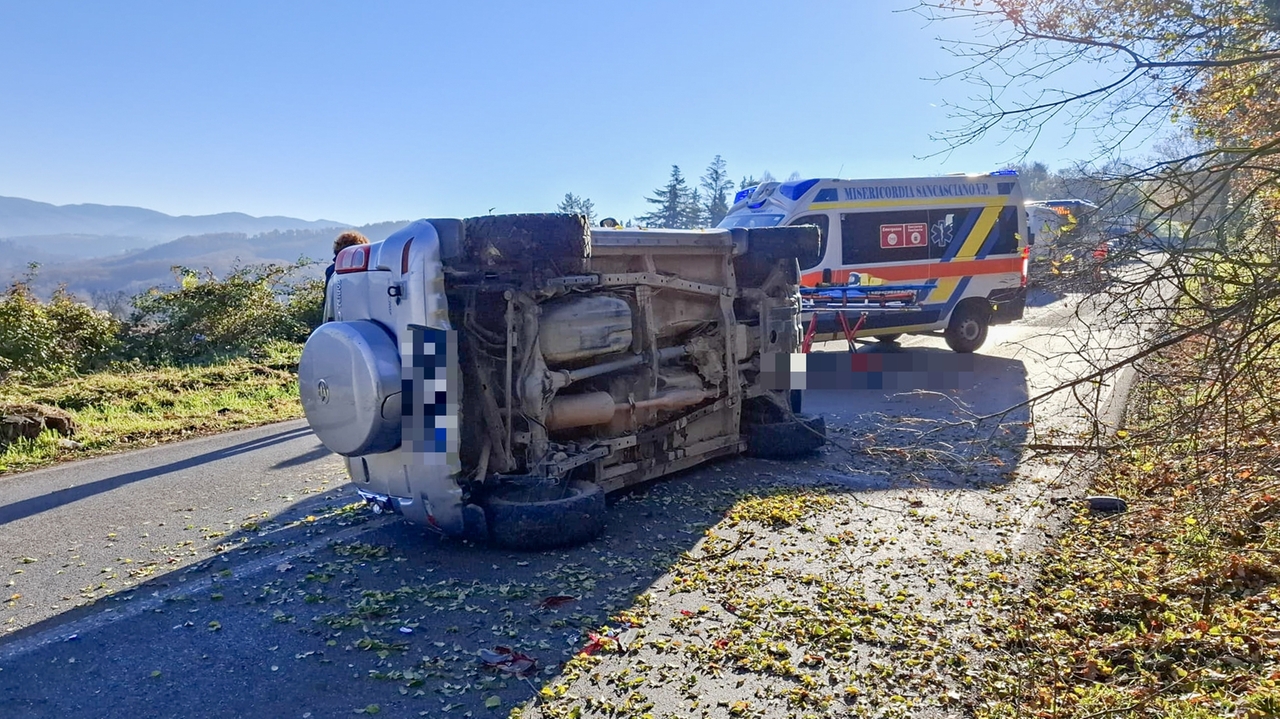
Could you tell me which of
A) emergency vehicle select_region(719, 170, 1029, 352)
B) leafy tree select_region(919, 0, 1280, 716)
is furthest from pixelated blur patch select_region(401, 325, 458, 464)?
emergency vehicle select_region(719, 170, 1029, 352)

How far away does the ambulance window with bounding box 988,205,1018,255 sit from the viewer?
13391mm

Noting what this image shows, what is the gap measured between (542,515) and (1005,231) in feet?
37.8

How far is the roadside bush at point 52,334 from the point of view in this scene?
11.2 meters

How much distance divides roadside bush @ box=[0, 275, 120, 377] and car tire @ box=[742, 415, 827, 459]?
10.2 metres

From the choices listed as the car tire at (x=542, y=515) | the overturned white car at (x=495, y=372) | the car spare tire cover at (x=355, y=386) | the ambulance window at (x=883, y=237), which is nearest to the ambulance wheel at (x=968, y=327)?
the ambulance window at (x=883, y=237)

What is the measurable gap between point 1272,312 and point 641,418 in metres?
3.67

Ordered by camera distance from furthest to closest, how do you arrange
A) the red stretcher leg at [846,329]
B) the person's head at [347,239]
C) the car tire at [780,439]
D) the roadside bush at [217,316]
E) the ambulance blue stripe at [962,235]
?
the roadside bush at [217,316]
the ambulance blue stripe at [962,235]
the red stretcher leg at [846,329]
the person's head at [347,239]
the car tire at [780,439]

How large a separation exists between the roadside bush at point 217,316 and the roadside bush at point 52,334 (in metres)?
0.50

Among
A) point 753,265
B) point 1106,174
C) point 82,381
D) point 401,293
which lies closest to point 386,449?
point 401,293

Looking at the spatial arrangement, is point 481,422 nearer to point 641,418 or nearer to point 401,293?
point 401,293

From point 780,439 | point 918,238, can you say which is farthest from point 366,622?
point 918,238

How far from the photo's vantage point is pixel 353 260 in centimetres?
490

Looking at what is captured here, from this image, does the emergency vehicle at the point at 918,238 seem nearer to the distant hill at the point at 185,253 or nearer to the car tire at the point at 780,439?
the car tire at the point at 780,439

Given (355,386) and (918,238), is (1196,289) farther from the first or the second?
(918,238)
